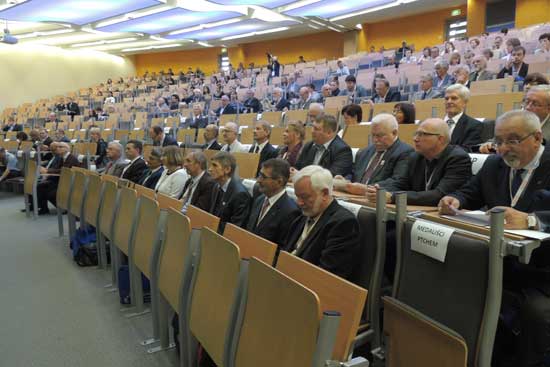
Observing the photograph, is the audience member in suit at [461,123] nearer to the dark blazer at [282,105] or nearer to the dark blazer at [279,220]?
the dark blazer at [279,220]

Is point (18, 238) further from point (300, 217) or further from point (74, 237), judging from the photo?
point (300, 217)

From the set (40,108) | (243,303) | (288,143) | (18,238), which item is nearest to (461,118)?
(288,143)

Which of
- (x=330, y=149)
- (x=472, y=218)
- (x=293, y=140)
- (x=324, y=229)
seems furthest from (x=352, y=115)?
(x=472, y=218)

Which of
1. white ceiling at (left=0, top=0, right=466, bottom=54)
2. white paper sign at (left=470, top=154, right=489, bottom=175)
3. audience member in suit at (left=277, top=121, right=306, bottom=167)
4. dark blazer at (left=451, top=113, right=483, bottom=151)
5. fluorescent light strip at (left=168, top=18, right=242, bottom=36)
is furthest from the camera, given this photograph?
fluorescent light strip at (left=168, top=18, right=242, bottom=36)

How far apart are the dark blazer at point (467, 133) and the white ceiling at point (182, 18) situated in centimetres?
1180

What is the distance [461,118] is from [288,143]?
5.15 ft

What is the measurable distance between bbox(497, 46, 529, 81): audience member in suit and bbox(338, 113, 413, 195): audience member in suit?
325cm

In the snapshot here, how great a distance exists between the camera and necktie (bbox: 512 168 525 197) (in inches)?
75.4

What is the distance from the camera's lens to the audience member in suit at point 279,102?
7797 mm

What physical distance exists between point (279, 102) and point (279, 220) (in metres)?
5.79

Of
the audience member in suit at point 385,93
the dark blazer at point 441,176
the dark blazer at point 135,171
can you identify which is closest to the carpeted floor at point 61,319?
the dark blazer at point 135,171

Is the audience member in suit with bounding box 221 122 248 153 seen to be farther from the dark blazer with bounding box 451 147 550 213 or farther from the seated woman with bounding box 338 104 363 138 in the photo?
the dark blazer with bounding box 451 147 550 213

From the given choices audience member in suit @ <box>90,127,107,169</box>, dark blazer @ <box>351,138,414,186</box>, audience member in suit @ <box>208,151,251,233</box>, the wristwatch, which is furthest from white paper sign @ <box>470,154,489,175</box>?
audience member in suit @ <box>90,127,107,169</box>

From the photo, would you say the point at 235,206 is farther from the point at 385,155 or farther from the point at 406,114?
the point at 406,114
